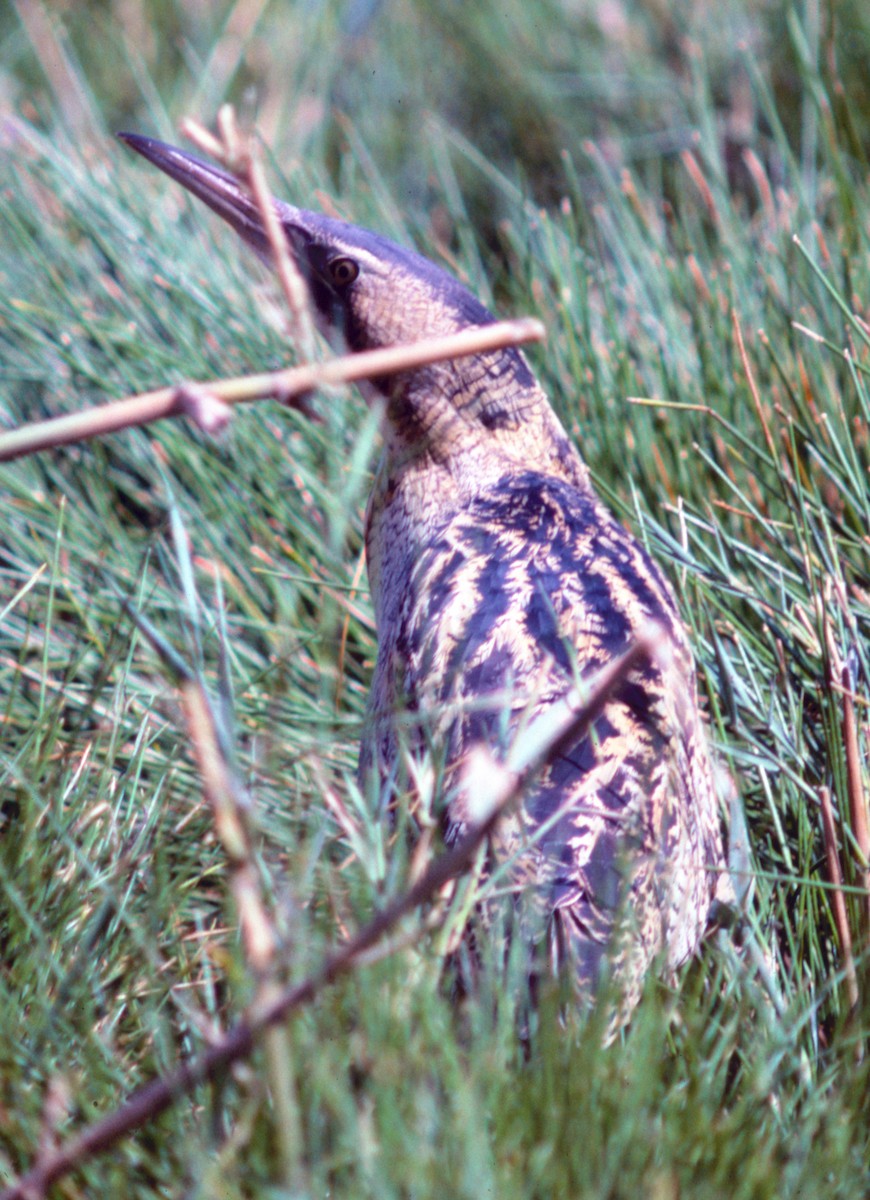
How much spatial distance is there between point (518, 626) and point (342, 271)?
60cm

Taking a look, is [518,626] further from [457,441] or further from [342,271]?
[342,271]

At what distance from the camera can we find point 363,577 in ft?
6.38

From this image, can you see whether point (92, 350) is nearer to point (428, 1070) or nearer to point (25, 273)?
point (25, 273)

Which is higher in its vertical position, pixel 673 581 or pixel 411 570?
pixel 411 570

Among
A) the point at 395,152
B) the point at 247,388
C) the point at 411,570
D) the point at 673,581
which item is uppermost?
the point at 247,388

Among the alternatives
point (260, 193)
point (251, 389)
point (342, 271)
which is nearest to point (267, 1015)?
point (251, 389)

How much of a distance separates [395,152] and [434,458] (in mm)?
1549

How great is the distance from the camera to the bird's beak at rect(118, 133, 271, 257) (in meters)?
1.75

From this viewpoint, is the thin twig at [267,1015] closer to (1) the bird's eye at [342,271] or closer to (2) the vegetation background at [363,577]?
(2) the vegetation background at [363,577]

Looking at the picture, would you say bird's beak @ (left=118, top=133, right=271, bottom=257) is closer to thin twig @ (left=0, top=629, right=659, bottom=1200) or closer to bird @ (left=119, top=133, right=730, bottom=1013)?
bird @ (left=119, top=133, right=730, bottom=1013)

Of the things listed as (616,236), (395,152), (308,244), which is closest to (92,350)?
(308,244)

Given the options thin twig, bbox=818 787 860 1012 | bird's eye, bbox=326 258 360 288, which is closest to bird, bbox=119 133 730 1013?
bird's eye, bbox=326 258 360 288

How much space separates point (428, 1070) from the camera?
84cm

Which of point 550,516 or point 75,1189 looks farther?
point 550,516
